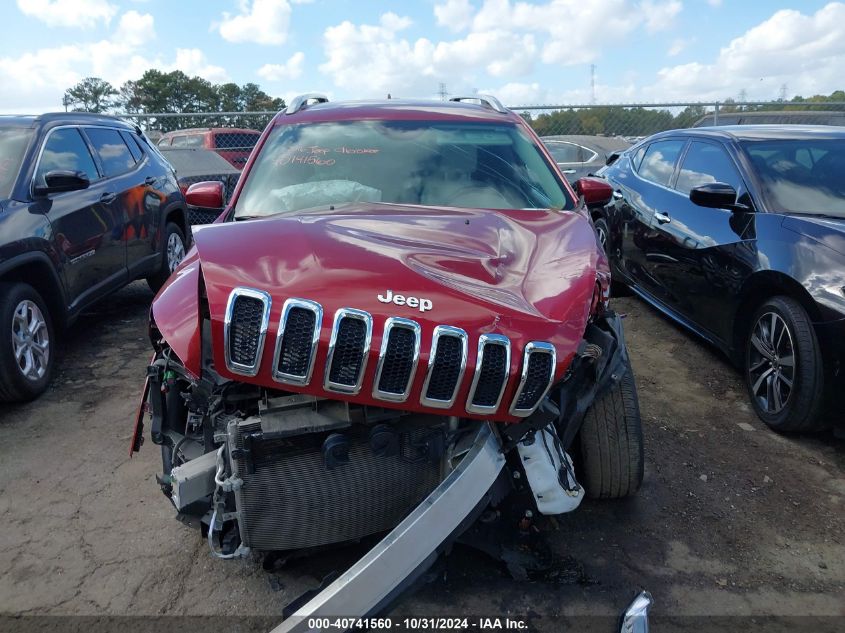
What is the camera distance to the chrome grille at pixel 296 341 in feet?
6.32

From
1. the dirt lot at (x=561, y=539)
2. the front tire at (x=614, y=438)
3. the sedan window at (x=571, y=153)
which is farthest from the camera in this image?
the sedan window at (x=571, y=153)

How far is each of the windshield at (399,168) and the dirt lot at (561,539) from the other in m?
1.52

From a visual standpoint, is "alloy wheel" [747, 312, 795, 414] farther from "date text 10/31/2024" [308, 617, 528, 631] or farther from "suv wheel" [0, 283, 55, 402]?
"suv wheel" [0, 283, 55, 402]

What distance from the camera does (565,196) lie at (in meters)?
3.46

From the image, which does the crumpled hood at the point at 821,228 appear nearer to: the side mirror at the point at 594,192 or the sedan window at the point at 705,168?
the sedan window at the point at 705,168

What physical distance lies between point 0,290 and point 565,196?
3.45 metres

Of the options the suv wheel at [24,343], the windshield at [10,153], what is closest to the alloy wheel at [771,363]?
the suv wheel at [24,343]

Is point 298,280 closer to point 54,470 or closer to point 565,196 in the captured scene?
point 565,196

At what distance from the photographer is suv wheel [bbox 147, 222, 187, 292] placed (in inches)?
254

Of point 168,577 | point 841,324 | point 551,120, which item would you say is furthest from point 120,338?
point 551,120

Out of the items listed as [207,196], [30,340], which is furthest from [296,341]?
[30,340]

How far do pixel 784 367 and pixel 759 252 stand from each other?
71 centimetres

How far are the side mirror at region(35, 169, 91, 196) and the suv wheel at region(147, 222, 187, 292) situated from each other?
176 cm

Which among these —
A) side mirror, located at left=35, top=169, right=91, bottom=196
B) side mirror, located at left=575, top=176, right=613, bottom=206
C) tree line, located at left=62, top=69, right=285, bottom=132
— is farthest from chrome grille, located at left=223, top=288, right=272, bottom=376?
tree line, located at left=62, top=69, right=285, bottom=132
